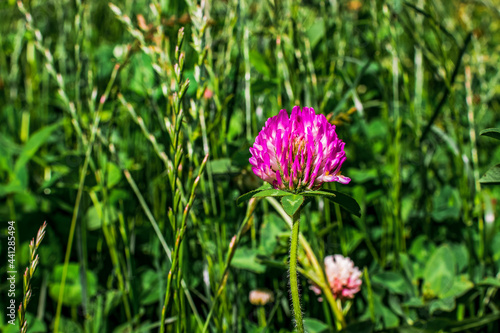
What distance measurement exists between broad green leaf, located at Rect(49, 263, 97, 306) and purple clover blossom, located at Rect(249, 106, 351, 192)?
2.03ft

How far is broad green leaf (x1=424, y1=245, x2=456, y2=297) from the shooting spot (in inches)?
36.1

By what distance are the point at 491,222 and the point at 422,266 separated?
0.66ft

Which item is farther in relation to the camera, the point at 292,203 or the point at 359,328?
the point at 359,328

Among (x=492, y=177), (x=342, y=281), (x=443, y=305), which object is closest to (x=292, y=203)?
(x=492, y=177)

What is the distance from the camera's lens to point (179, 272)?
1.98 feet

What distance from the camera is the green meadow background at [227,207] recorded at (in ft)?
2.78

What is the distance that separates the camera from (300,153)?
22.4 inches

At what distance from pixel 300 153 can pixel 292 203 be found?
2.7 inches

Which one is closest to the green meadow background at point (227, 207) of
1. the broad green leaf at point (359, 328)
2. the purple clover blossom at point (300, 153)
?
the broad green leaf at point (359, 328)

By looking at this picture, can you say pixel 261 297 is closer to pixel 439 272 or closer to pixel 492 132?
pixel 439 272

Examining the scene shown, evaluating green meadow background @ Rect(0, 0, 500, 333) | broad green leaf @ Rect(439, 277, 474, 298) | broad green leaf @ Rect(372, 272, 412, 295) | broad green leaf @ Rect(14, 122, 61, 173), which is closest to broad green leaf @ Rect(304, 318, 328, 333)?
green meadow background @ Rect(0, 0, 500, 333)

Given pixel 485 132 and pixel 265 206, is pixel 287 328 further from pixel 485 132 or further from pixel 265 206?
pixel 485 132

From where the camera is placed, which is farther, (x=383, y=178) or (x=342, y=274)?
(x=383, y=178)

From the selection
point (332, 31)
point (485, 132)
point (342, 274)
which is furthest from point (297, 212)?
point (332, 31)
